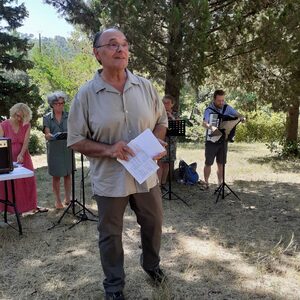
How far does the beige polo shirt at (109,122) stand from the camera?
266 centimetres

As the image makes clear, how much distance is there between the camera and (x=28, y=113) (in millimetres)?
5332

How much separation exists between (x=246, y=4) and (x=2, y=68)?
589cm

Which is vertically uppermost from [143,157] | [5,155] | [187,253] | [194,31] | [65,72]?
[65,72]

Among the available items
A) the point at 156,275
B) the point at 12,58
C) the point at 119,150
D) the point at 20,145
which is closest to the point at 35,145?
the point at 12,58

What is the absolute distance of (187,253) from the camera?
409cm

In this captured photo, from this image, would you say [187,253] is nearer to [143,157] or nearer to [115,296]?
[115,296]

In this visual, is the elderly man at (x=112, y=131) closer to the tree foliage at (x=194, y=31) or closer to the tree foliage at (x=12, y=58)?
the tree foliage at (x=194, y=31)

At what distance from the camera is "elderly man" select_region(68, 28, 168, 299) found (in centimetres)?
264

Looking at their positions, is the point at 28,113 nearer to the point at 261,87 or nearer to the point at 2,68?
the point at 2,68

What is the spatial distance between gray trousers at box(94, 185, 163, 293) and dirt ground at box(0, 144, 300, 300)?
404 mm

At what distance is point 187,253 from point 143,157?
1.79 m

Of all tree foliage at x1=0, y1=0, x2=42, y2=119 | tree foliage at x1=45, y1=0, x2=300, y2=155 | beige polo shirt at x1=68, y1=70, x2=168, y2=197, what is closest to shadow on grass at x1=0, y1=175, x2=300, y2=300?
beige polo shirt at x1=68, y1=70, x2=168, y2=197

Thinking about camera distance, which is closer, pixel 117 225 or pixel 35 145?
pixel 117 225

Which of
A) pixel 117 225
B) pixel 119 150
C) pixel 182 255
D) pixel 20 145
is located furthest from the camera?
pixel 20 145
